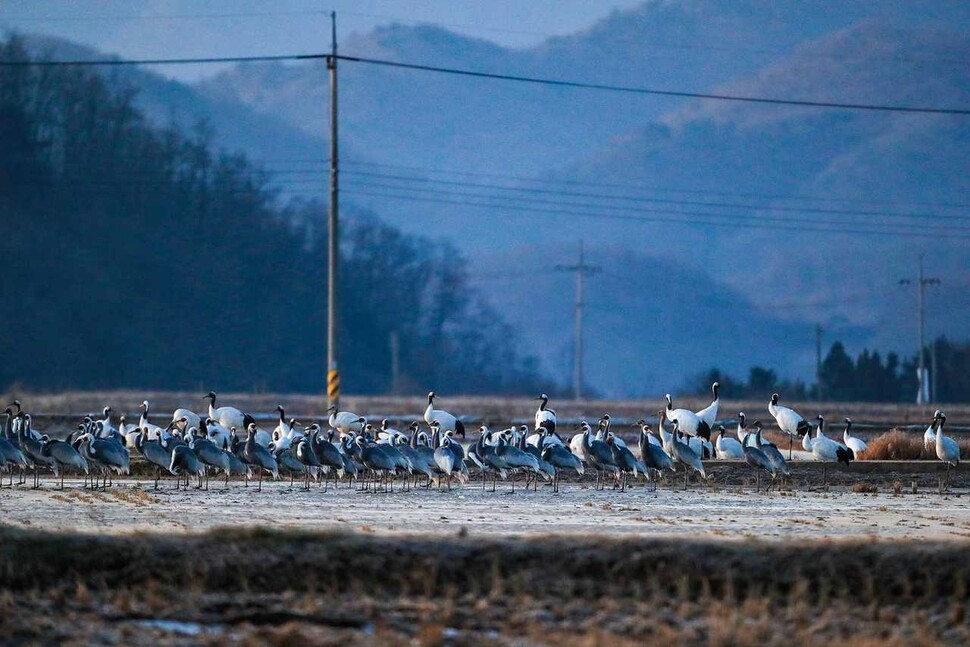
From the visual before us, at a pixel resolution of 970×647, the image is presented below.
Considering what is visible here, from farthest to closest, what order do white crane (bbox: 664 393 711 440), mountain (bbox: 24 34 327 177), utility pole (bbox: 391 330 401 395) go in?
mountain (bbox: 24 34 327 177) < utility pole (bbox: 391 330 401 395) < white crane (bbox: 664 393 711 440)

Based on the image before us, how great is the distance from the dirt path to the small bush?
627cm

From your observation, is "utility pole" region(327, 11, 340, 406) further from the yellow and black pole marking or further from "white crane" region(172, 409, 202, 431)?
"white crane" region(172, 409, 202, 431)

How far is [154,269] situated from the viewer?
8512cm

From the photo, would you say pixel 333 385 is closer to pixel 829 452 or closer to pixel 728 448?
pixel 728 448

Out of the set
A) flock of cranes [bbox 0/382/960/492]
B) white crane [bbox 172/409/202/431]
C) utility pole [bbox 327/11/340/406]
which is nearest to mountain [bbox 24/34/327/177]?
utility pole [bbox 327/11/340/406]

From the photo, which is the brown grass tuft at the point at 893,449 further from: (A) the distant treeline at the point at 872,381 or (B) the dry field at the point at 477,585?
(A) the distant treeline at the point at 872,381

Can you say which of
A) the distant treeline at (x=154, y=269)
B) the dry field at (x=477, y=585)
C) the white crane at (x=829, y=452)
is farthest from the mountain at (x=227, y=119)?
the dry field at (x=477, y=585)

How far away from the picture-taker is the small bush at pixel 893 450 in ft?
98.0

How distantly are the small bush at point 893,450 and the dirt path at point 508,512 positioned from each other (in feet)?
20.6

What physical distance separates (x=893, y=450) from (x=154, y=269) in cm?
6053

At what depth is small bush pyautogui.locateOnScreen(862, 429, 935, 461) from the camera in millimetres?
29859

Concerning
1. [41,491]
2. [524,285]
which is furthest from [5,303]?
[524,285]

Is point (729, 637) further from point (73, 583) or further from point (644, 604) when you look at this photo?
point (73, 583)

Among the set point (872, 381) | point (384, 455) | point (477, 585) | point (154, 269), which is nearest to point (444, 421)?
point (384, 455)
